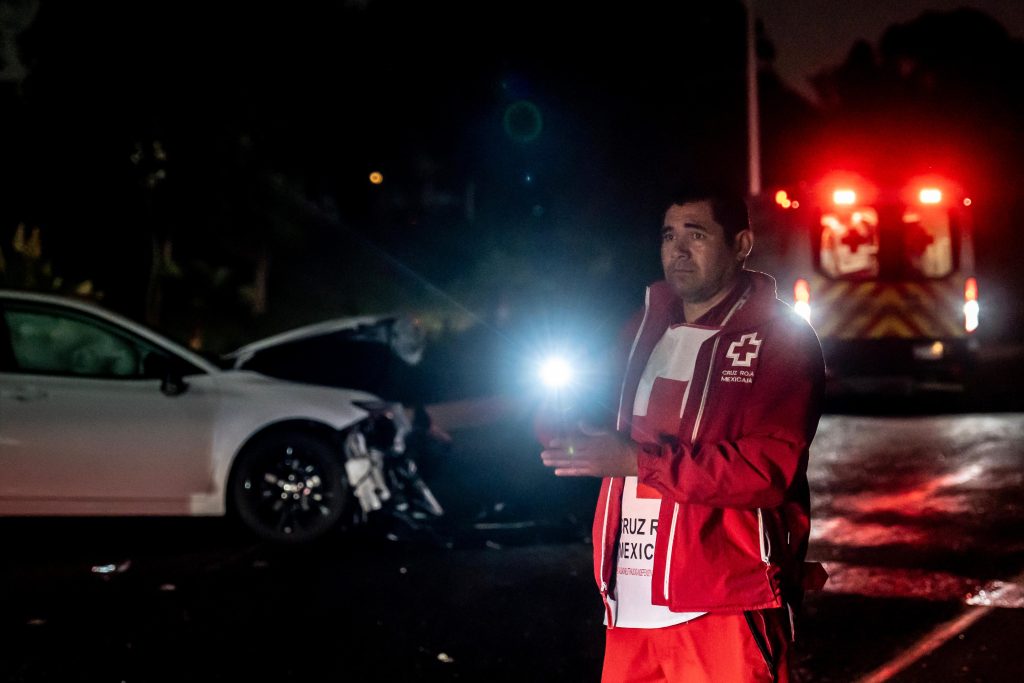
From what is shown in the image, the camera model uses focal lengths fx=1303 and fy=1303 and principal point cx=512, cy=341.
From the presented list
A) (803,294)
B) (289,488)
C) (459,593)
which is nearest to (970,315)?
(803,294)

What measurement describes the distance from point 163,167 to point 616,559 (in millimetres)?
16087

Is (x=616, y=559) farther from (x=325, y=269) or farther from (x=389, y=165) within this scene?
(x=325, y=269)

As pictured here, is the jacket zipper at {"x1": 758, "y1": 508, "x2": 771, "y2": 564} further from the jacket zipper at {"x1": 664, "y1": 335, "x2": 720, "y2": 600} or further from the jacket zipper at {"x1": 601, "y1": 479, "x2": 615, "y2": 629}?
the jacket zipper at {"x1": 601, "y1": 479, "x2": 615, "y2": 629}

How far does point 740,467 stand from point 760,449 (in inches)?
2.3

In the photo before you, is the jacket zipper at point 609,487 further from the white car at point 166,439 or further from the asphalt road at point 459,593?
the white car at point 166,439

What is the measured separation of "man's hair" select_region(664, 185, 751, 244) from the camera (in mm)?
2697

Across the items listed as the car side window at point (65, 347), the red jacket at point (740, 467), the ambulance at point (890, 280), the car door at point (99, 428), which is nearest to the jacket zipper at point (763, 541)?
the red jacket at point (740, 467)

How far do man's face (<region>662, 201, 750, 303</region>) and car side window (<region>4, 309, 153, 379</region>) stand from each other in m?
6.12

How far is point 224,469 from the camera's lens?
8188 millimetres

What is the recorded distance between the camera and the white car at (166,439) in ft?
26.2

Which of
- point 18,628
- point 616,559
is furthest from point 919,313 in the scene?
point 616,559

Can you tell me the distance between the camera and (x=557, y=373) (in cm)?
315

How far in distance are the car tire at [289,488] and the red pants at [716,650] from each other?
219 inches

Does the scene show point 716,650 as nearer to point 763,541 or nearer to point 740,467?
point 763,541
